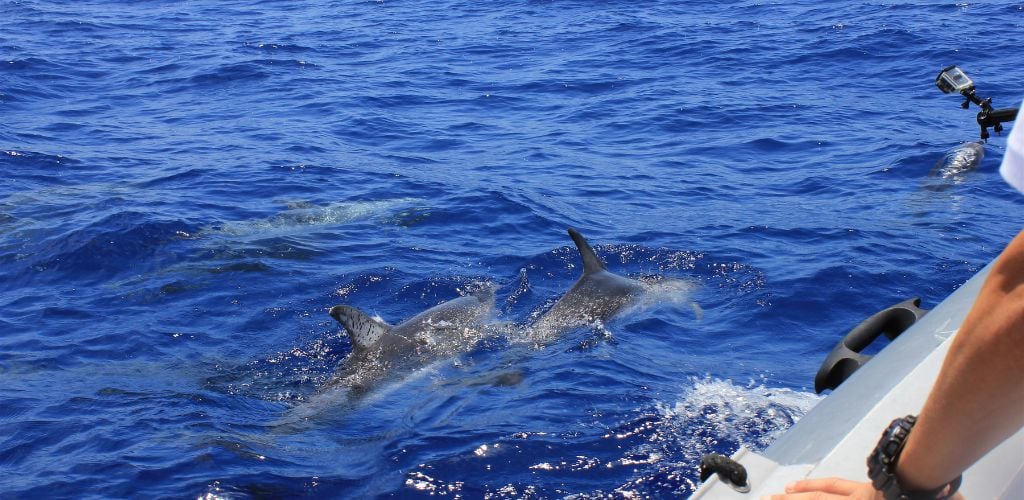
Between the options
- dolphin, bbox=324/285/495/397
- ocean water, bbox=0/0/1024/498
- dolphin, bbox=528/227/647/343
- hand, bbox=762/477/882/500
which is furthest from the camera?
dolphin, bbox=528/227/647/343

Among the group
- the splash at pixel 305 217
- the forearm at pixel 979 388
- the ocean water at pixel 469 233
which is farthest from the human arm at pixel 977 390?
the splash at pixel 305 217

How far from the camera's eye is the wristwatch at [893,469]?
246 cm

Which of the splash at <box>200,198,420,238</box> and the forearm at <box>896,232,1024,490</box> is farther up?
the forearm at <box>896,232,1024,490</box>

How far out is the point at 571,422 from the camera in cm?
723

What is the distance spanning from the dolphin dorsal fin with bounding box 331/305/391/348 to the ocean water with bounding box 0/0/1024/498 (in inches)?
16.2

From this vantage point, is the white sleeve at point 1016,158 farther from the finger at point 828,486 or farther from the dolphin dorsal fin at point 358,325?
the dolphin dorsal fin at point 358,325

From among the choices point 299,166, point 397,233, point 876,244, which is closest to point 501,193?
point 397,233

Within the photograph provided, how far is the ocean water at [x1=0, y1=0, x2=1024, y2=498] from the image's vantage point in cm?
713

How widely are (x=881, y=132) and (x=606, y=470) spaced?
10457 mm

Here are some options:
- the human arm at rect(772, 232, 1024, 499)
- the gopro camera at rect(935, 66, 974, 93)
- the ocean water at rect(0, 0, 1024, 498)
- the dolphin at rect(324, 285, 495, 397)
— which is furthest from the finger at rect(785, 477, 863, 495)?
the dolphin at rect(324, 285, 495, 397)

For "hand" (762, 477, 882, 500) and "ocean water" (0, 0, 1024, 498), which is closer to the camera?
"hand" (762, 477, 882, 500)

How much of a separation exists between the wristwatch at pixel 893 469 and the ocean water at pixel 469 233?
3.67 m

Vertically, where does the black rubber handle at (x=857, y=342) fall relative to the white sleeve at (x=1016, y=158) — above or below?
below

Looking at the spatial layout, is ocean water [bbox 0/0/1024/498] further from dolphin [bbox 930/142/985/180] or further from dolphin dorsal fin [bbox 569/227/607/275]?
dolphin dorsal fin [bbox 569/227/607/275]
